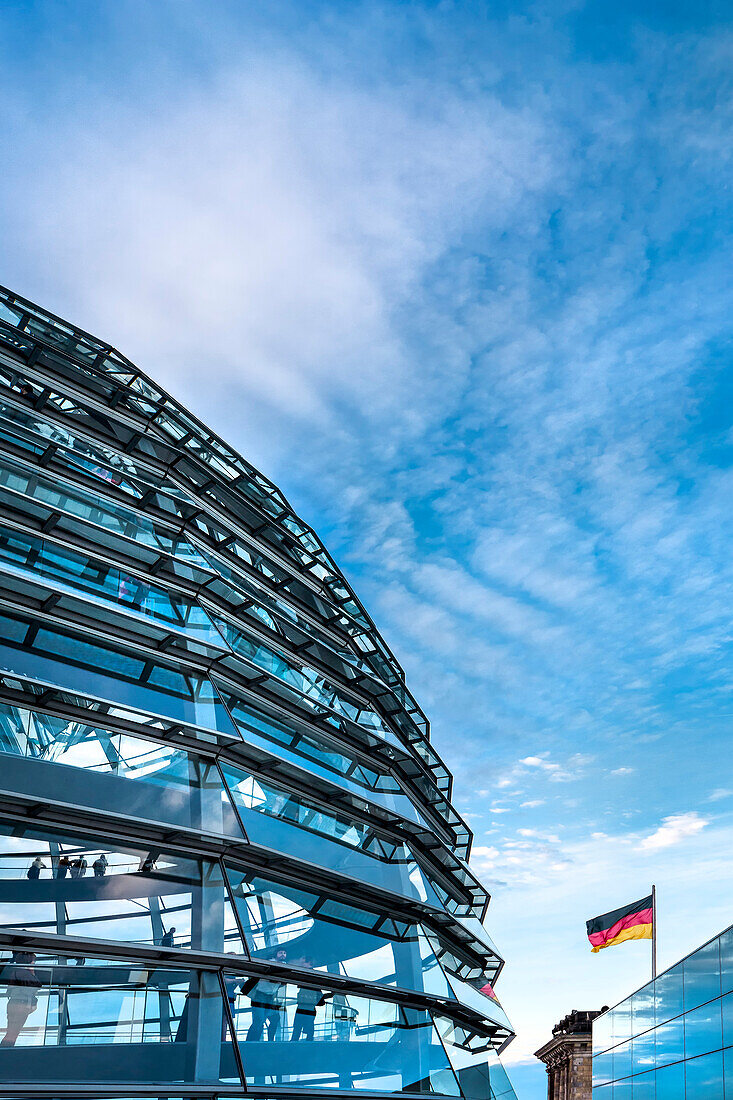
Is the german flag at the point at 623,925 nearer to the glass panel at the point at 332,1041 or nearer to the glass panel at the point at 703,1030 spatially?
the glass panel at the point at 703,1030

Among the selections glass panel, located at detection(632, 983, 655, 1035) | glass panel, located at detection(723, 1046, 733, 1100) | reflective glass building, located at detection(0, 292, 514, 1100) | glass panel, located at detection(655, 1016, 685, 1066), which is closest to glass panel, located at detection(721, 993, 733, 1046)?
glass panel, located at detection(723, 1046, 733, 1100)

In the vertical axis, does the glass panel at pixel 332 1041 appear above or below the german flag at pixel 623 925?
below

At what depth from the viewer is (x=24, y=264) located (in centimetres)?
8912

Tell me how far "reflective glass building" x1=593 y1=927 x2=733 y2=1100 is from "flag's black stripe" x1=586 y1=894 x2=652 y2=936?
3.92m

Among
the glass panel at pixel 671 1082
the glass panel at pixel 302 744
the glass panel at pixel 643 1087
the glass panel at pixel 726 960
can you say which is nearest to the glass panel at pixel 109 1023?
the glass panel at pixel 302 744

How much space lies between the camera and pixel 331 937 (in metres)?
10.2

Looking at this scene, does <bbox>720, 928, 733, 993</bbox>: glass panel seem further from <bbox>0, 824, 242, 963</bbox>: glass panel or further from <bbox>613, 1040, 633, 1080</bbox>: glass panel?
<bbox>0, 824, 242, 963</bbox>: glass panel

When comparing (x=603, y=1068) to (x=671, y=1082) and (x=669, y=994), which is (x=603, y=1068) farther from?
(x=669, y=994)

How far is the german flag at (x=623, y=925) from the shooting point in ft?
108

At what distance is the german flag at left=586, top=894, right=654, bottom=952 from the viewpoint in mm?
33031

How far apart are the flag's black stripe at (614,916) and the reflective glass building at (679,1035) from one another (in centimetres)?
392

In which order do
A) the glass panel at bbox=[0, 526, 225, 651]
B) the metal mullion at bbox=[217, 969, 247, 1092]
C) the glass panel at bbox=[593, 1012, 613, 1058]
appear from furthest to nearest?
the glass panel at bbox=[593, 1012, 613, 1058]
the glass panel at bbox=[0, 526, 225, 651]
the metal mullion at bbox=[217, 969, 247, 1092]

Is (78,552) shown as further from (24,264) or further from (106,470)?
(24,264)

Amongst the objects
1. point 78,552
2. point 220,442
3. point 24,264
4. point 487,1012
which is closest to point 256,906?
point 78,552
